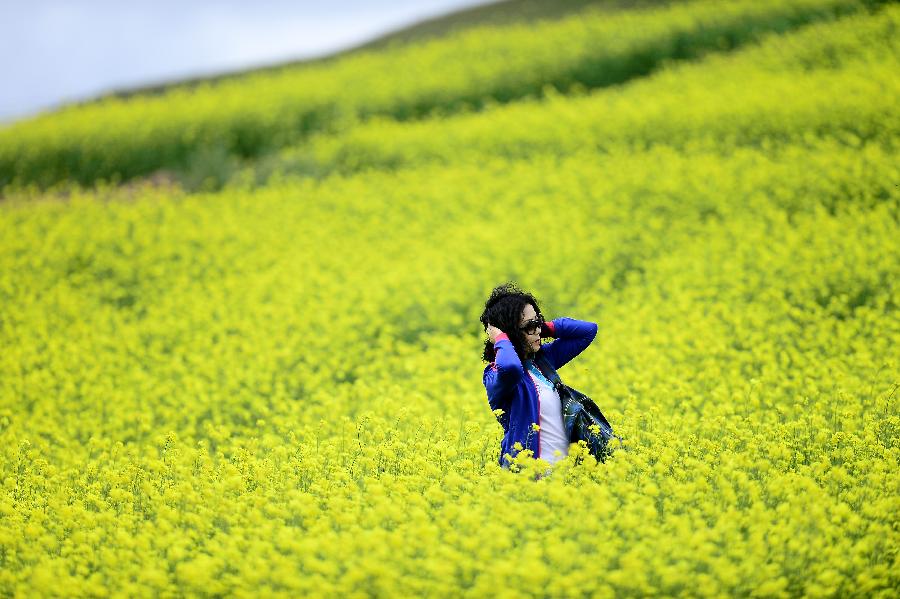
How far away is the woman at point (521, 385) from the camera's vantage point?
4461 mm

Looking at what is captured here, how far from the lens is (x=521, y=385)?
4500 mm

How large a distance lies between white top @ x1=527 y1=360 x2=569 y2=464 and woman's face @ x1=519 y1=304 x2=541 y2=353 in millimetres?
143

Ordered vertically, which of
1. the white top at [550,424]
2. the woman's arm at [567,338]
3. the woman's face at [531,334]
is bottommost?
the white top at [550,424]

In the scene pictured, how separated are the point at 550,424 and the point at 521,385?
266 millimetres

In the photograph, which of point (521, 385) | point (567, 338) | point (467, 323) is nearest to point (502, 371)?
point (521, 385)

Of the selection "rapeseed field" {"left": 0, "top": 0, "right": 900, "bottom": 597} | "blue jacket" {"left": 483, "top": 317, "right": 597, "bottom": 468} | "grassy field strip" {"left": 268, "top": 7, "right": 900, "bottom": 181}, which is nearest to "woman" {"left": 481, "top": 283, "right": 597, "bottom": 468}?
"blue jacket" {"left": 483, "top": 317, "right": 597, "bottom": 468}

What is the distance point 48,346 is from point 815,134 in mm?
11104

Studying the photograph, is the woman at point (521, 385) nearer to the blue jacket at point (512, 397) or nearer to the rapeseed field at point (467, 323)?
the blue jacket at point (512, 397)

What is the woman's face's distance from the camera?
458cm

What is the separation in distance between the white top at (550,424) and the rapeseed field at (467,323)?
16 centimetres

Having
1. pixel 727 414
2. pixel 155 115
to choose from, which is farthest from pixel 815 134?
pixel 155 115

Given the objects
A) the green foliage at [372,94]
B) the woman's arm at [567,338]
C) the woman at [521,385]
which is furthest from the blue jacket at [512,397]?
the green foliage at [372,94]

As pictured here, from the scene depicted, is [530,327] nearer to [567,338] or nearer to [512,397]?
[512,397]

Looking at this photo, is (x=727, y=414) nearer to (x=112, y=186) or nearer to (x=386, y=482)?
(x=386, y=482)
